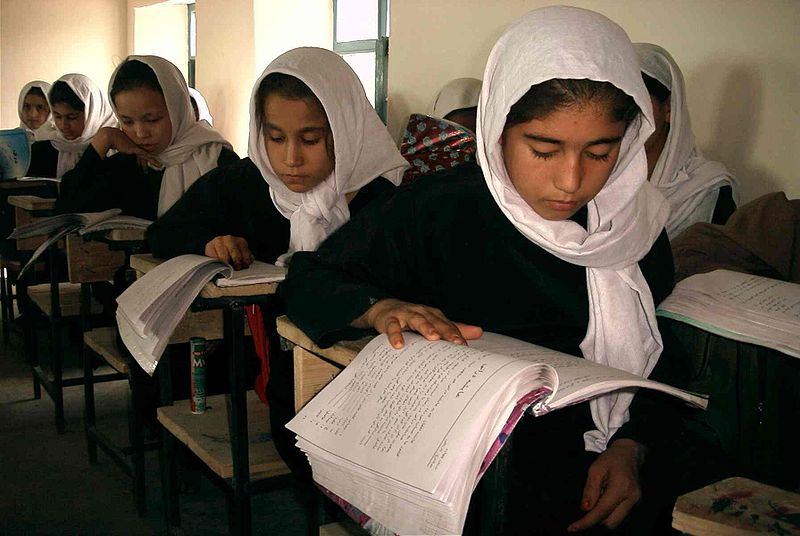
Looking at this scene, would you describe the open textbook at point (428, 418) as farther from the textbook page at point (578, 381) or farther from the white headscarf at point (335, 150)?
the white headscarf at point (335, 150)

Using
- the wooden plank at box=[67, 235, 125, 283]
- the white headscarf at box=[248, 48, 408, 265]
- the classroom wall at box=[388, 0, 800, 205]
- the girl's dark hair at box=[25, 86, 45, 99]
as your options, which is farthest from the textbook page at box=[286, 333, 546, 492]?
the girl's dark hair at box=[25, 86, 45, 99]

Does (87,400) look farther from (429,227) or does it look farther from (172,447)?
(429,227)

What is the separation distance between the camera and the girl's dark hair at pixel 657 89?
2.33m

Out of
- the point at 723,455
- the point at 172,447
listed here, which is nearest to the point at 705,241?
the point at 723,455

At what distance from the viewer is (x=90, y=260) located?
2766mm

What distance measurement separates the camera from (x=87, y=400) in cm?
289

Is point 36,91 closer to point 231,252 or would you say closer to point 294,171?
point 294,171

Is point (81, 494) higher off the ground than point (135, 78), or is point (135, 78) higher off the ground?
point (135, 78)

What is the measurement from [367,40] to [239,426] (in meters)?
4.02

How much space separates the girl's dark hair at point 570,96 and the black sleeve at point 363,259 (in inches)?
10.8

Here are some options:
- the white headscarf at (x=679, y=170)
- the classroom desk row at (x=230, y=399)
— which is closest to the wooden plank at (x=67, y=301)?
the classroom desk row at (x=230, y=399)

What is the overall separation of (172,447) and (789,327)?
5.44 ft

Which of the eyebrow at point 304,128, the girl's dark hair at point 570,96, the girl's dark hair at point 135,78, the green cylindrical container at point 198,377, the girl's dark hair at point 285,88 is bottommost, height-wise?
the green cylindrical container at point 198,377

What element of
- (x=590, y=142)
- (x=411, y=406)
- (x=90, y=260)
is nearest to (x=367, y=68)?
(x=90, y=260)
